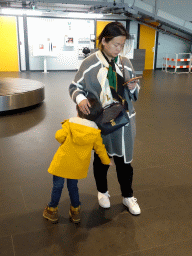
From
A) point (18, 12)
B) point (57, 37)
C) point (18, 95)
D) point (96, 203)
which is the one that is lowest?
point (96, 203)

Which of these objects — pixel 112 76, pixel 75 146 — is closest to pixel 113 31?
pixel 112 76

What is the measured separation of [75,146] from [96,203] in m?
0.80

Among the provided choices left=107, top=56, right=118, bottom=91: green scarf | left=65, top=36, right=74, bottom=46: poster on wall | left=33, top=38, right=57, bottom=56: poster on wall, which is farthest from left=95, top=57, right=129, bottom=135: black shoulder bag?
left=65, top=36, right=74, bottom=46: poster on wall

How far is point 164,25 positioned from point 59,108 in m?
10.7

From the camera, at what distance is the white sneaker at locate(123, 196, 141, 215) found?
229cm

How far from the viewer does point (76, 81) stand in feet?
6.79

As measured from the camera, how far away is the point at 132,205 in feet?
7.64

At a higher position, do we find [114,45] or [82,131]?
[114,45]

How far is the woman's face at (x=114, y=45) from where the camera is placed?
6.22ft

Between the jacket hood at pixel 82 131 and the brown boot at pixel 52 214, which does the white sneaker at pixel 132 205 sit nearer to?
the brown boot at pixel 52 214

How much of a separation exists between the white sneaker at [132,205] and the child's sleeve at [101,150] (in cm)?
52

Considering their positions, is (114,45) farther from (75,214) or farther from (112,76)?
(75,214)

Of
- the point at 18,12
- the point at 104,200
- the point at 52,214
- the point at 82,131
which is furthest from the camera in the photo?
the point at 18,12

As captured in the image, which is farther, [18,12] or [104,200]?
[18,12]
